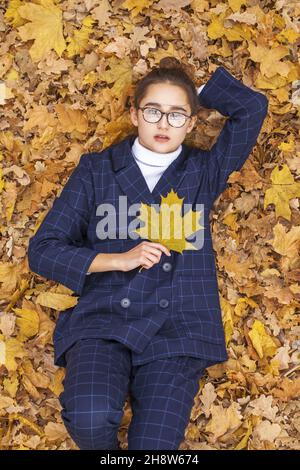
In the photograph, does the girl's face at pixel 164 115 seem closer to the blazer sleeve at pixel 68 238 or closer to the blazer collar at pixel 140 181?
the blazer collar at pixel 140 181

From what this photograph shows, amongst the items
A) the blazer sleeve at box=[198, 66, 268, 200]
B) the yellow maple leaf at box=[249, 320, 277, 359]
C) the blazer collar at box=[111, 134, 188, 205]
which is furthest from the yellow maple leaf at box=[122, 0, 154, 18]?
the yellow maple leaf at box=[249, 320, 277, 359]

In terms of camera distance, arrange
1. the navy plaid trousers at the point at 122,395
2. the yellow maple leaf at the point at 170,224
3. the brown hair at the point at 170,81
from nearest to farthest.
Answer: the navy plaid trousers at the point at 122,395 → the yellow maple leaf at the point at 170,224 → the brown hair at the point at 170,81

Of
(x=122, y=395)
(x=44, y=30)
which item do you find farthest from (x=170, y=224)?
(x=44, y=30)

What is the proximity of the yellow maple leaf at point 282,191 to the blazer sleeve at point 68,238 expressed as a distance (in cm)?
79

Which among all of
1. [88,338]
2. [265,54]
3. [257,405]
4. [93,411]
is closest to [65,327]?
[88,338]

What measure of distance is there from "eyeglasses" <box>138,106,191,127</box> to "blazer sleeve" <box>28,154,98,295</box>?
34 cm

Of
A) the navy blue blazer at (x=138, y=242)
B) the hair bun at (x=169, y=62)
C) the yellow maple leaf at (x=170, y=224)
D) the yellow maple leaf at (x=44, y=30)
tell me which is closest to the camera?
the navy blue blazer at (x=138, y=242)

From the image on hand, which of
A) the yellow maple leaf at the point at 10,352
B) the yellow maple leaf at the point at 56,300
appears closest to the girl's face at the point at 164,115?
the yellow maple leaf at the point at 56,300

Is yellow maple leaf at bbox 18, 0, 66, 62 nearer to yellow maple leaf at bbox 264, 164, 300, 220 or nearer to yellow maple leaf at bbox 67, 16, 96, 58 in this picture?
yellow maple leaf at bbox 67, 16, 96, 58

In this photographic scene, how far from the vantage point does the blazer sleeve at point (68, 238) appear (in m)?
2.73

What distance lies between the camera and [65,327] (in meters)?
2.82

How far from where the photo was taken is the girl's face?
2.87m

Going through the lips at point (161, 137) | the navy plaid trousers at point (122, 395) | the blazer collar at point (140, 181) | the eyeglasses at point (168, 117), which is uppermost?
the eyeglasses at point (168, 117)

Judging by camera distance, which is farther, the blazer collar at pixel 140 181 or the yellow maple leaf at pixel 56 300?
the yellow maple leaf at pixel 56 300
